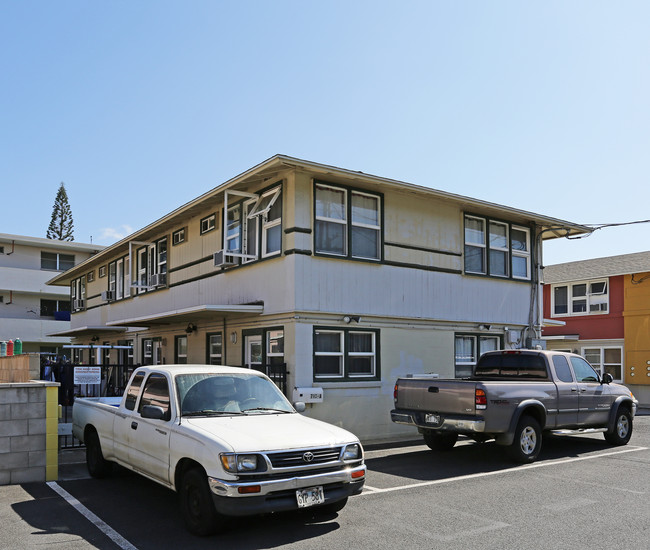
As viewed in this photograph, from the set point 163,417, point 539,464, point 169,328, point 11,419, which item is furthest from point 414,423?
point 169,328

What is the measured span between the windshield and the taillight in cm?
363

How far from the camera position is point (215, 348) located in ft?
55.0

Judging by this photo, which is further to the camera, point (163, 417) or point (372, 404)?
point (372, 404)

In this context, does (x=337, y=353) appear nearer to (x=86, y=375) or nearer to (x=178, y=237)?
(x=86, y=375)

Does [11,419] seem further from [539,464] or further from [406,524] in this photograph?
[539,464]

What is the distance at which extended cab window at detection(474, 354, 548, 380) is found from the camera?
38.9ft

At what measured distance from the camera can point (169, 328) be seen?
63.7ft

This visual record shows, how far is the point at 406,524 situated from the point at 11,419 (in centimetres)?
581

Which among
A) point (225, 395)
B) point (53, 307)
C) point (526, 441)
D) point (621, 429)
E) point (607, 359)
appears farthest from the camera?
point (53, 307)

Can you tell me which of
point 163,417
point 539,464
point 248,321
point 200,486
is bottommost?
point 539,464

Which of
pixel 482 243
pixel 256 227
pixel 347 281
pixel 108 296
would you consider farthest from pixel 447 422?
pixel 108 296

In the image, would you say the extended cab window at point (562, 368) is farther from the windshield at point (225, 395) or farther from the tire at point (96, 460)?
the tire at point (96, 460)

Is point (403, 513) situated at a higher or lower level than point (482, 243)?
lower

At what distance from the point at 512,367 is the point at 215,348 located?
7.94m
